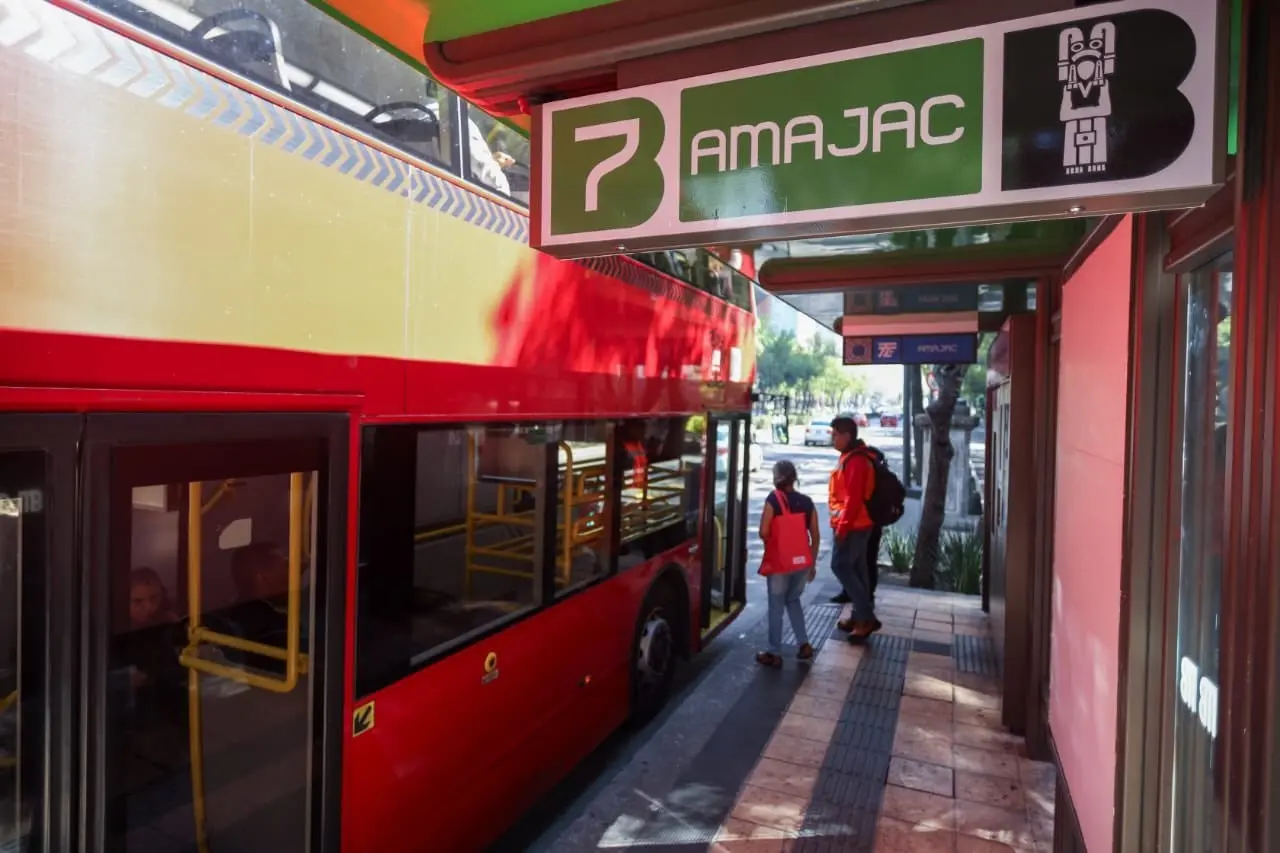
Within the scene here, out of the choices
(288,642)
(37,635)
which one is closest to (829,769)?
(288,642)

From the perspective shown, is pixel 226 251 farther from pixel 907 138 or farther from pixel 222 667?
pixel 907 138

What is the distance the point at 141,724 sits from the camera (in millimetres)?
2143

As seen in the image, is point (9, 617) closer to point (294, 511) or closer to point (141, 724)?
point (141, 724)

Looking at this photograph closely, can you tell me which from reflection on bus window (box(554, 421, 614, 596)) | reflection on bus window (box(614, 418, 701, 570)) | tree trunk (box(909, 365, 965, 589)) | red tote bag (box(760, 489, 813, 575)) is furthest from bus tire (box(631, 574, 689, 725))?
tree trunk (box(909, 365, 965, 589))

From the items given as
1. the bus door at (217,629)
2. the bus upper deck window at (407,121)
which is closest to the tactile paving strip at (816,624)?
the bus door at (217,629)

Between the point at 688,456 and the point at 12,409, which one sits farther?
the point at 688,456

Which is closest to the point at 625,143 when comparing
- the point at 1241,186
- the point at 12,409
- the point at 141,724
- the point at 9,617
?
the point at 1241,186

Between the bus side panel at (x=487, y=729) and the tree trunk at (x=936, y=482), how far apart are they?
6.00m

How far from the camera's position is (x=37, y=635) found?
5.76 feet

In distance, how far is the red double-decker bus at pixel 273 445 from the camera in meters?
1.77

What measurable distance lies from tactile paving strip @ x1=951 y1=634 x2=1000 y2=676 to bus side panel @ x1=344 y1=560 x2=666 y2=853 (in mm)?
3318

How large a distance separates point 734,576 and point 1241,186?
623 centimetres

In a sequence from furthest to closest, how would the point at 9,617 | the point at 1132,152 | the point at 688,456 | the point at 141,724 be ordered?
the point at 688,456
the point at 141,724
the point at 9,617
the point at 1132,152

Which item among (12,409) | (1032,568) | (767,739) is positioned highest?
(12,409)
